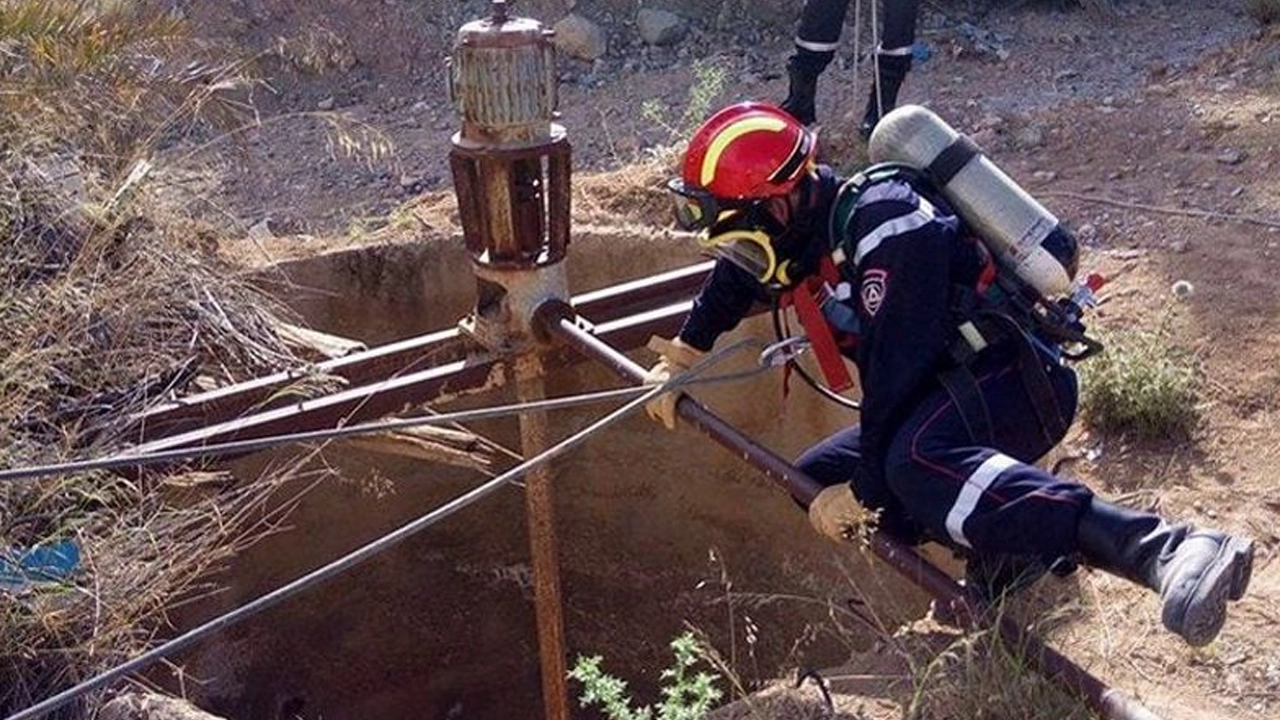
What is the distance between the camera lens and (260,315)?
4816 millimetres

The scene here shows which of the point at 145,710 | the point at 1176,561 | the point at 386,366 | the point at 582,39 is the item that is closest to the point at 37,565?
the point at 145,710

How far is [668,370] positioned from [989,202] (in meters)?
1.14

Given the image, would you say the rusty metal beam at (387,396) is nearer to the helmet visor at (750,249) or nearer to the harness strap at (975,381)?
the helmet visor at (750,249)

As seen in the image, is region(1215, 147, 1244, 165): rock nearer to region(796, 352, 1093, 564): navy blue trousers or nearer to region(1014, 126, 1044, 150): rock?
region(1014, 126, 1044, 150): rock

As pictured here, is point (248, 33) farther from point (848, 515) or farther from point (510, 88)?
point (848, 515)

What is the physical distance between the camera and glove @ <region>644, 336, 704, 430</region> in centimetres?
391

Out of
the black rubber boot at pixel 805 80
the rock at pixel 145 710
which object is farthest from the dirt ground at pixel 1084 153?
the rock at pixel 145 710

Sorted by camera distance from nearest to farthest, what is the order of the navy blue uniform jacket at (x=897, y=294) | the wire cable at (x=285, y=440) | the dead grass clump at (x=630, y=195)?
the wire cable at (x=285, y=440)
the navy blue uniform jacket at (x=897, y=294)
the dead grass clump at (x=630, y=195)

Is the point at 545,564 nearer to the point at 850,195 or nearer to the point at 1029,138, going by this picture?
the point at 850,195

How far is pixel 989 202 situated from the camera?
334 cm

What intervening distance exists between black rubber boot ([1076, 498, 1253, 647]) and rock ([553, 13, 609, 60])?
6591 millimetres

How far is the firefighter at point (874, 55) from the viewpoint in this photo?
6.59 meters

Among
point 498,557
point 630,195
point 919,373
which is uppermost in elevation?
point 919,373

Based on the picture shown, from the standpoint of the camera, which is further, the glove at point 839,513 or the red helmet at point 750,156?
the red helmet at point 750,156
